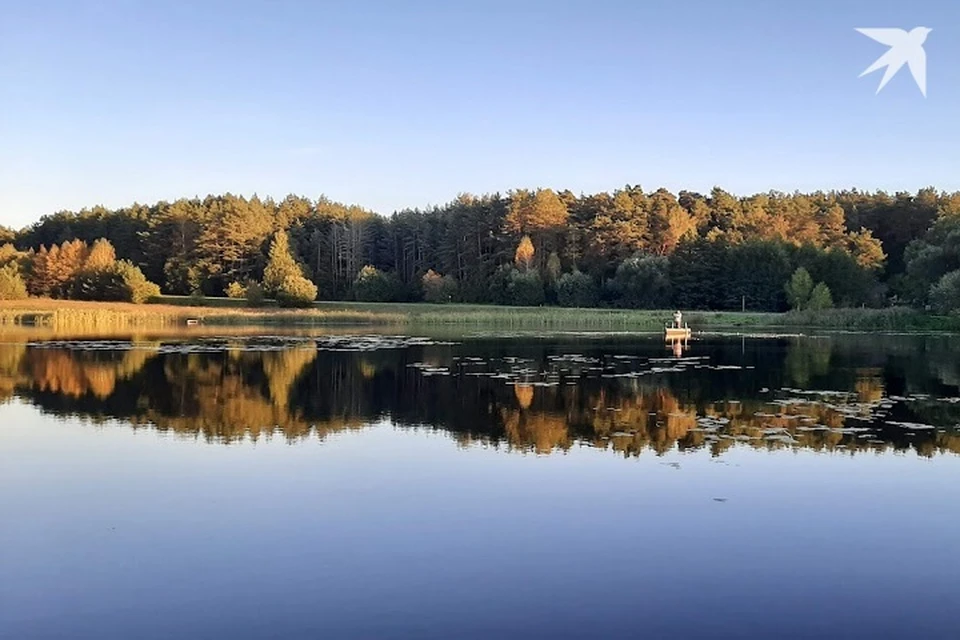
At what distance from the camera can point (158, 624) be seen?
5977 millimetres

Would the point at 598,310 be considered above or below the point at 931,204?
below

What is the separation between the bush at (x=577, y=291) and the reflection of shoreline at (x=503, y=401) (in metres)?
44.3

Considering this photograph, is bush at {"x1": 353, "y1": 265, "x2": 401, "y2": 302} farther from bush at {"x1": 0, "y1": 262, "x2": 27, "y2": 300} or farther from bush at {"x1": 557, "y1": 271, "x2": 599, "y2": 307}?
bush at {"x1": 0, "y1": 262, "x2": 27, "y2": 300}

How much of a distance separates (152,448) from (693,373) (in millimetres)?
15048

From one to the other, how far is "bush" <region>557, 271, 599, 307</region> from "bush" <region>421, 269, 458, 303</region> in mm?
11428

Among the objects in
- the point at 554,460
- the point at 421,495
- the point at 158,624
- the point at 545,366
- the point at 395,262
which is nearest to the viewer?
the point at 158,624

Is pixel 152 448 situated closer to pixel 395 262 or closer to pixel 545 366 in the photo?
pixel 545 366

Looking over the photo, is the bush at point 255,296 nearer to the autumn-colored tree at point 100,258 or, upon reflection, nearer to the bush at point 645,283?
the autumn-colored tree at point 100,258

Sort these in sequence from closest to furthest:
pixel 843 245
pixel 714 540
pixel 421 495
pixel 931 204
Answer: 1. pixel 714 540
2. pixel 421 495
3. pixel 843 245
4. pixel 931 204

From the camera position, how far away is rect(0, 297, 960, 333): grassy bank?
5203 centimetres

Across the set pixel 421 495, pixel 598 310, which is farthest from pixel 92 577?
pixel 598 310

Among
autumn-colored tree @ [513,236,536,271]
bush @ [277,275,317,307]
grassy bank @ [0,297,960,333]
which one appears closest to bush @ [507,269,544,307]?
autumn-colored tree @ [513,236,536,271]

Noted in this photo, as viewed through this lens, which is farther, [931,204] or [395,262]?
[395,262]

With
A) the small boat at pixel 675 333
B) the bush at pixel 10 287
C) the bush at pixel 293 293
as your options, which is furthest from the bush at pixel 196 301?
the small boat at pixel 675 333
